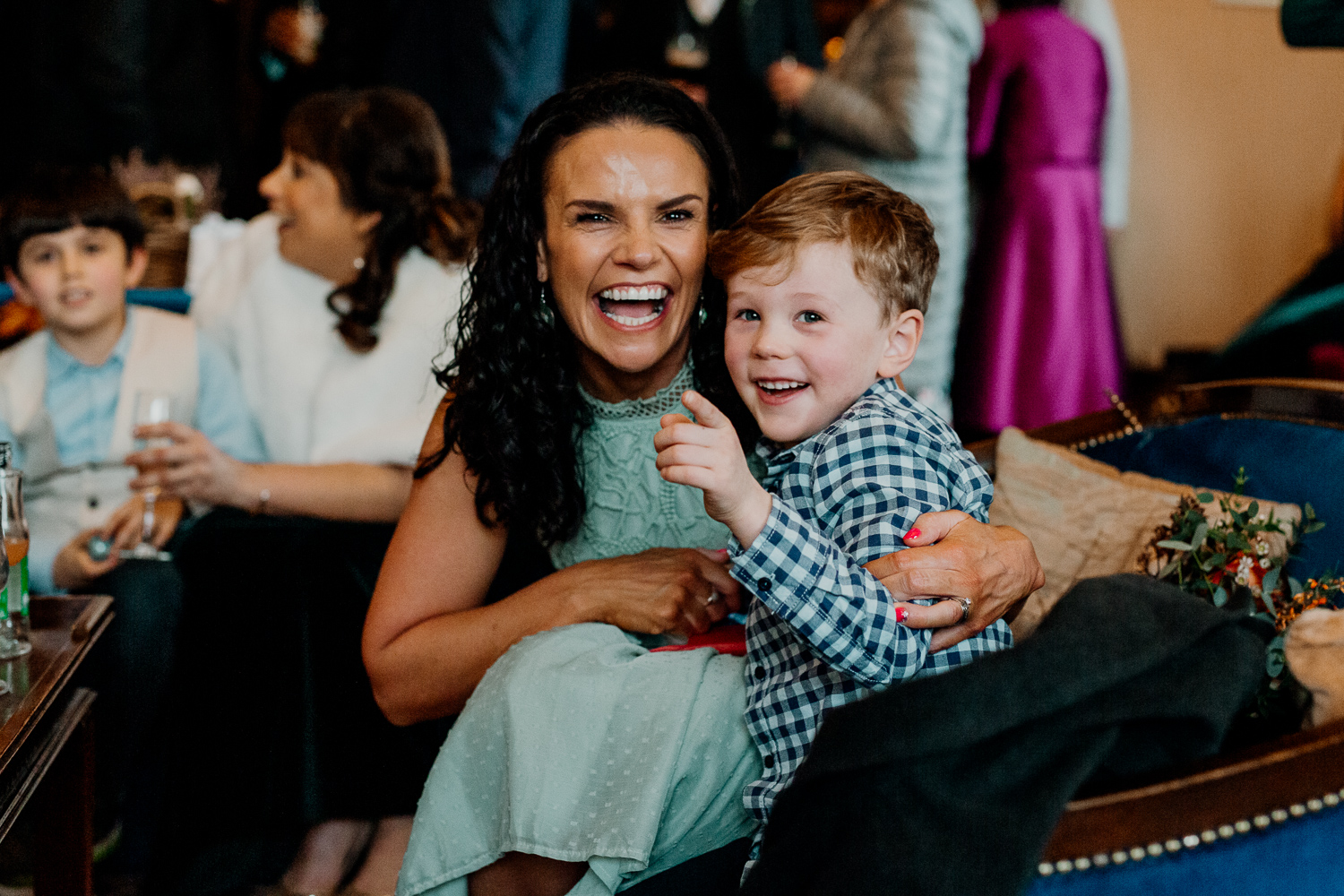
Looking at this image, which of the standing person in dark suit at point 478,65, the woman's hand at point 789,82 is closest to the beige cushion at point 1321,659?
the standing person in dark suit at point 478,65

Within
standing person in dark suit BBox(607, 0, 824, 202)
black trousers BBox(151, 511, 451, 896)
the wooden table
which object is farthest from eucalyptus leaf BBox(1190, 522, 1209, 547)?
standing person in dark suit BBox(607, 0, 824, 202)

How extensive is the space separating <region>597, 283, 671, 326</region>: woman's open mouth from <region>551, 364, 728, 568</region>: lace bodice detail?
0.48 feet

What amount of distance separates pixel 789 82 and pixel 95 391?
2.26 m

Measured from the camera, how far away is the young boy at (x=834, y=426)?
110 centimetres

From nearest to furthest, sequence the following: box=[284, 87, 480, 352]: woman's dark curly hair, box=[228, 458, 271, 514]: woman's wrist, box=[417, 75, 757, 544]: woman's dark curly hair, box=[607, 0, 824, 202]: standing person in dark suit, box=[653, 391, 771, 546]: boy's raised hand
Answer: box=[653, 391, 771, 546]: boy's raised hand
box=[417, 75, 757, 544]: woman's dark curly hair
box=[228, 458, 271, 514]: woman's wrist
box=[284, 87, 480, 352]: woman's dark curly hair
box=[607, 0, 824, 202]: standing person in dark suit

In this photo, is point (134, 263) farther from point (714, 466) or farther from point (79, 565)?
point (714, 466)

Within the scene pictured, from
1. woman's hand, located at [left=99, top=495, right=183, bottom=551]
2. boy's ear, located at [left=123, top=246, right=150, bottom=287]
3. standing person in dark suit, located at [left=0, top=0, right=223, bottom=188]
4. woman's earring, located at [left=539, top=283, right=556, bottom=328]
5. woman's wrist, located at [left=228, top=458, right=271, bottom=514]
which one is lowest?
woman's hand, located at [left=99, top=495, right=183, bottom=551]

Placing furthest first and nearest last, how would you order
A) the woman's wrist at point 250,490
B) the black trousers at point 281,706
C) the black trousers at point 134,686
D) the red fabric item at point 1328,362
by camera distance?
1. the red fabric item at point 1328,362
2. the woman's wrist at point 250,490
3. the black trousers at point 134,686
4. the black trousers at point 281,706

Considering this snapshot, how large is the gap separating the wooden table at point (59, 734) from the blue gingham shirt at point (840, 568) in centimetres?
82

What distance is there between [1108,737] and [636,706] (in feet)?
1.63

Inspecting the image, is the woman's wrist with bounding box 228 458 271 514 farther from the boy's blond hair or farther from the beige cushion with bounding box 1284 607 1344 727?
the beige cushion with bounding box 1284 607 1344 727

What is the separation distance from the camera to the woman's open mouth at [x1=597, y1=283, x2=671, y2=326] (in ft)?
4.85

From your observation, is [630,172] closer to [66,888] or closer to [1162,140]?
[66,888]

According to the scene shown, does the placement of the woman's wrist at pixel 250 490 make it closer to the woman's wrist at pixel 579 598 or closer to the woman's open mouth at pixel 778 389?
the woman's wrist at pixel 579 598
